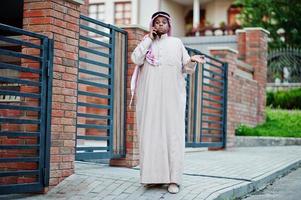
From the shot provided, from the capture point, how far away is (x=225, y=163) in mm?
9969

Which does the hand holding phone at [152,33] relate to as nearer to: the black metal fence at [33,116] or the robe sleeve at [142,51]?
the robe sleeve at [142,51]

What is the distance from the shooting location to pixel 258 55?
53.2 feet

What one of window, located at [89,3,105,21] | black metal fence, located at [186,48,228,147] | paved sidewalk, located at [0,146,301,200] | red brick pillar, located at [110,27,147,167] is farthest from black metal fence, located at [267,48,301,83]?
window, located at [89,3,105,21]

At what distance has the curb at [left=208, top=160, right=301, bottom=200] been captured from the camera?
22.8 feet

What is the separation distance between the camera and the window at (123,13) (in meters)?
33.7

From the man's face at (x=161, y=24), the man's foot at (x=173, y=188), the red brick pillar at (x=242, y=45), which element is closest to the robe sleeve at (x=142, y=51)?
the man's face at (x=161, y=24)

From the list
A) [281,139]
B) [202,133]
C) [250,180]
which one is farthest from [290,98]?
[250,180]

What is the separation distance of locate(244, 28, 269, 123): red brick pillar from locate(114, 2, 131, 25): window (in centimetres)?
1792

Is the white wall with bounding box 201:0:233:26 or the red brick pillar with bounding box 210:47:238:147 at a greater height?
the white wall with bounding box 201:0:233:26

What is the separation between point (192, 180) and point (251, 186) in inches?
36.0

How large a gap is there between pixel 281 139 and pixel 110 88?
24.1 ft

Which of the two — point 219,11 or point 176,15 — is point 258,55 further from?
point 176,15

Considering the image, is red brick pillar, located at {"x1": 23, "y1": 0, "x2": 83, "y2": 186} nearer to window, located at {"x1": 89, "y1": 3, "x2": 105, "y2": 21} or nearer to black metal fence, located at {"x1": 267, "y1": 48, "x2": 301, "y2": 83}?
black metal fence, located at {"x1": 267, "y1": 48, "x2": 301, "y2": 83}

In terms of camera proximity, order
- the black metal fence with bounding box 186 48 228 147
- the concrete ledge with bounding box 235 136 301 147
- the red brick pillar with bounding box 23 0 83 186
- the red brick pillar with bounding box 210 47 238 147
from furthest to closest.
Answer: the concrete ledge with bounding box 235 136 301 147
the red brick pillar with bounding box 210 47 238 147
the black metal fence with bounding box 186 48 228 147
the red brick pillar with bounding box 23 0 83 186
